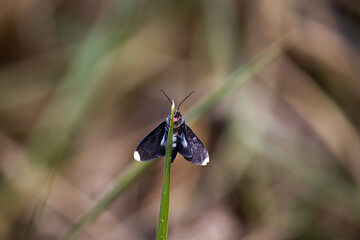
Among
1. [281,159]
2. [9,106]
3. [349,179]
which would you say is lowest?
[349,179]

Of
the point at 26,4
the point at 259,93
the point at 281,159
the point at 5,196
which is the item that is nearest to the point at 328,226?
the point at 281,159

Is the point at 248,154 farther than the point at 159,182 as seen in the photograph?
No

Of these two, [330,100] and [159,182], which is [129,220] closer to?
[159,182]

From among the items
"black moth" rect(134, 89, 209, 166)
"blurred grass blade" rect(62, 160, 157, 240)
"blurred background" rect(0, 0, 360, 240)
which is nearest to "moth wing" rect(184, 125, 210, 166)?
"black moth" rect(134, 89, 209, 166)

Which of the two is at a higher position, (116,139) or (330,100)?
(116,139)

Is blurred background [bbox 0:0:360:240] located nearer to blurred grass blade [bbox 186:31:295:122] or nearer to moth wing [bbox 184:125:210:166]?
blurred grass blade [bbox 186:31:295:122]

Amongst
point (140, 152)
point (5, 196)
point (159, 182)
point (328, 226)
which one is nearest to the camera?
point (140, 152)

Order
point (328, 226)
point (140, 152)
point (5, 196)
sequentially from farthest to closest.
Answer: point (328, 226), point (5, 196), point (140, 152)
